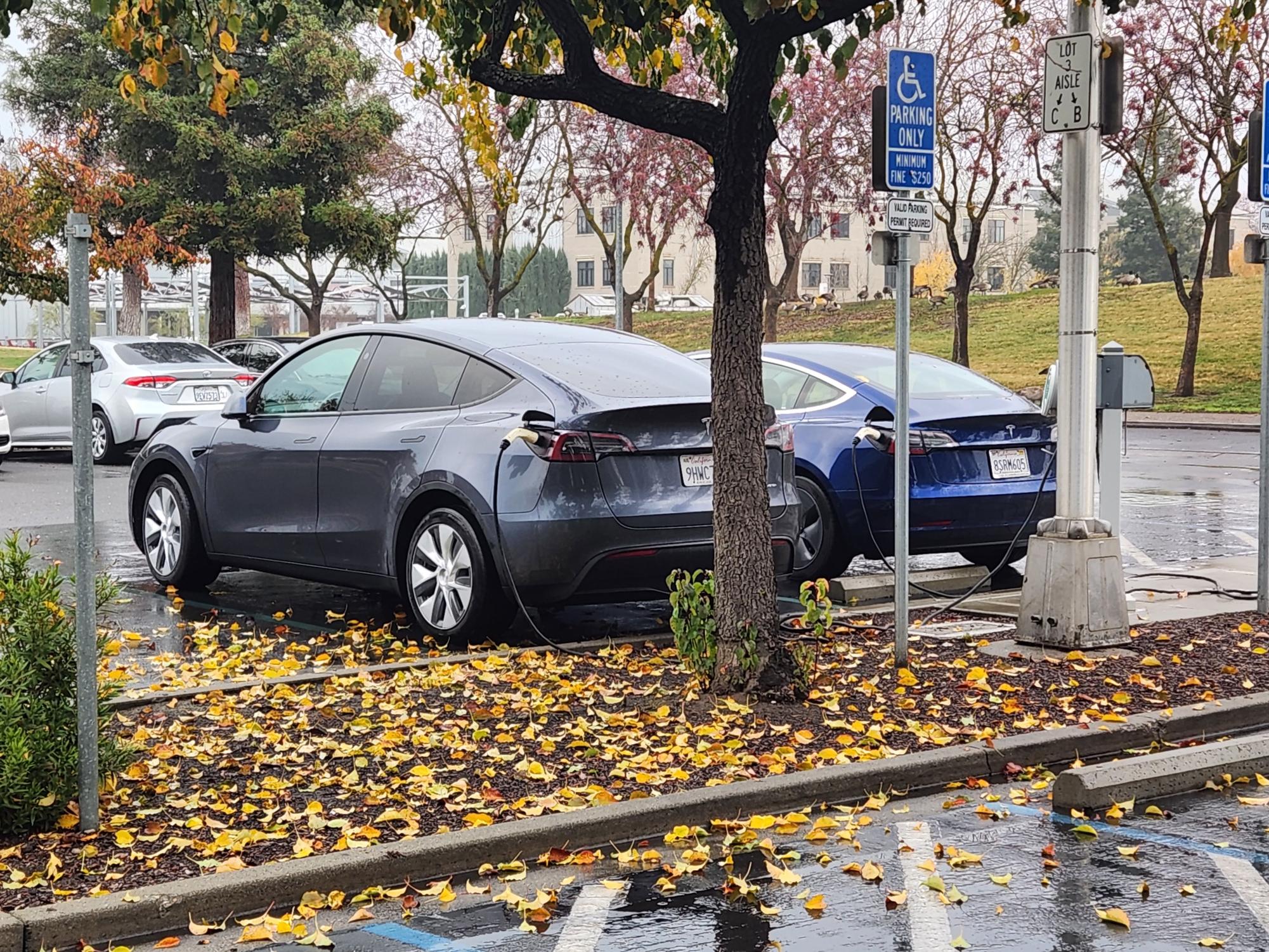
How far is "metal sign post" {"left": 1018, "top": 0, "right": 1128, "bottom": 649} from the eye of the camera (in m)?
7.89

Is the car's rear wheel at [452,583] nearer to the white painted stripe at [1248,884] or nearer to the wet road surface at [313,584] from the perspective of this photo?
the wet road surface at [313,584]

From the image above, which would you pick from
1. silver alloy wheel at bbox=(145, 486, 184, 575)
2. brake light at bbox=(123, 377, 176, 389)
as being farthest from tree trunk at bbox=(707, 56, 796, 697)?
brake light at bbox=(123, 377, 176, 389)

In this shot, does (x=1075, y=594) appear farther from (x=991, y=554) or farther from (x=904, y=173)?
(x=991, y=554)

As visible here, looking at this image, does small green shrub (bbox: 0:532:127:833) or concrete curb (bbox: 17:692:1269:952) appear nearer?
concrete curb (bbox: 17:692:1269:952)

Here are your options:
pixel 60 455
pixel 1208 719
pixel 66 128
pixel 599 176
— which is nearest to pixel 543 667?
pixel 1208 719

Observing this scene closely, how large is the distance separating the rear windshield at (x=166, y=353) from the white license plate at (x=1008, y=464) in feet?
44.5

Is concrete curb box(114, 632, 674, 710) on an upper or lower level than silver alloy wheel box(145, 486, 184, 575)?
lower

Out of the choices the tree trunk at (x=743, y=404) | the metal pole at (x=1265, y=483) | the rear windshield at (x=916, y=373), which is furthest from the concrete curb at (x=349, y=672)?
the metal pole at (x=1265, y=483)

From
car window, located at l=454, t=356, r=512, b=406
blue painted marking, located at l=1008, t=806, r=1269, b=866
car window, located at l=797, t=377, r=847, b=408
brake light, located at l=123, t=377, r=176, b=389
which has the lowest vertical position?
blue painted marking, located at l=1008, t=806, r=1269, b=866

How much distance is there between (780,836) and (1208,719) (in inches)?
93.2

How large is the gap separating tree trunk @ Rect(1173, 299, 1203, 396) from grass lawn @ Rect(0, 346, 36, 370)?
114ft

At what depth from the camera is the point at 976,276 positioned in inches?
3078

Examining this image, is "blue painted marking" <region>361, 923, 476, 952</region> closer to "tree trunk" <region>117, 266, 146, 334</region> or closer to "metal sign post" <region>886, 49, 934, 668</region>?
"metal sign post" <region>886, 49, 934, 668</region>

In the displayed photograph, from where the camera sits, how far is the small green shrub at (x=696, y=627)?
6992 mm
